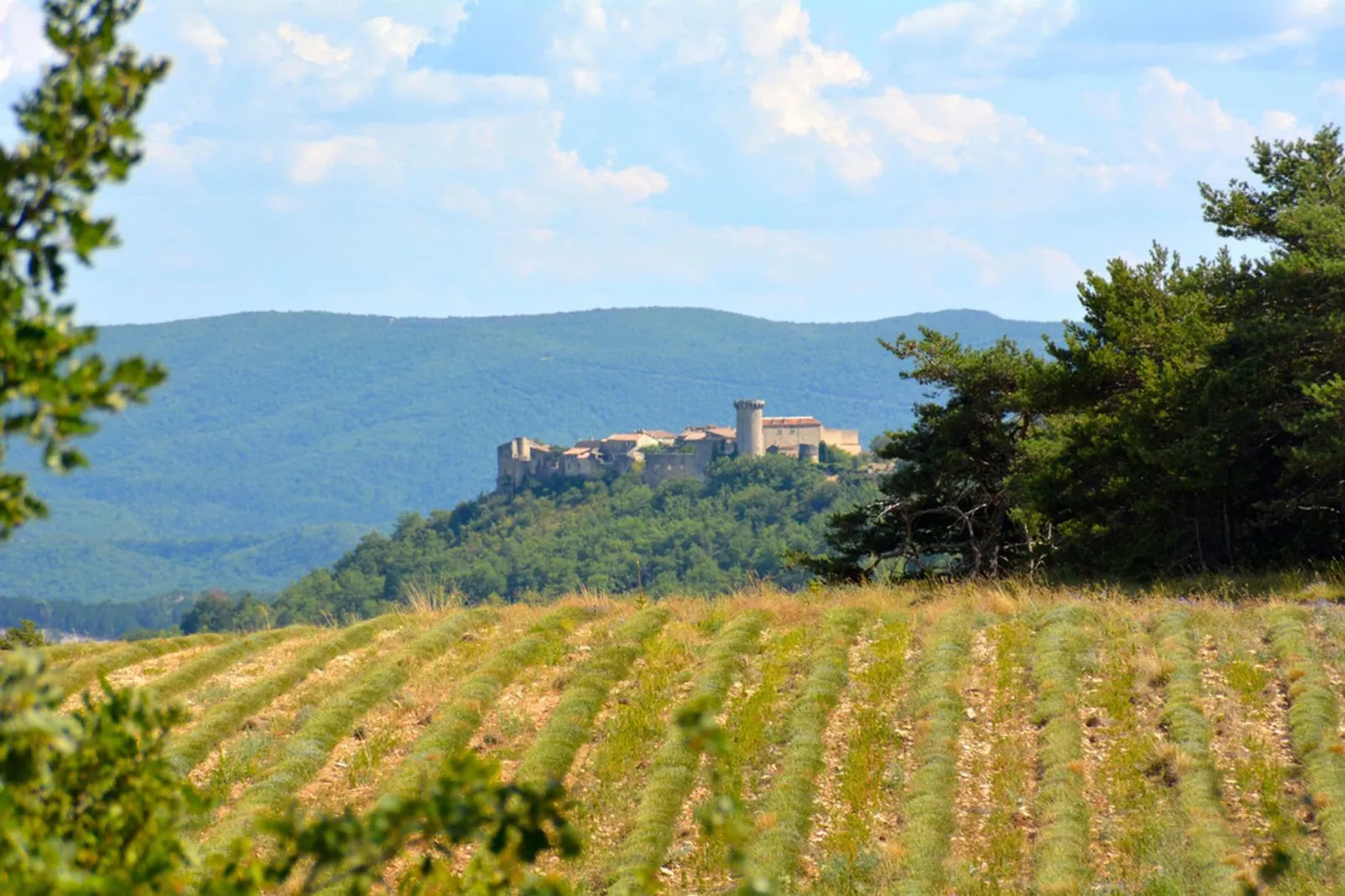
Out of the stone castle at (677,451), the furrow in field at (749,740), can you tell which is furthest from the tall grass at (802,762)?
the stone castle at (677,451)

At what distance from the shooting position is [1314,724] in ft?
40.9

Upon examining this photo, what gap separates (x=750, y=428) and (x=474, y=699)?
6028 inches

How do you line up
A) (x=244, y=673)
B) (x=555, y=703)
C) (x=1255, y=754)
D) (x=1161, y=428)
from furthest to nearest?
1. (x=1161, y=428)
2. (x=244, y=673)
3. (x=555, y=703)
4. (x=1255, y=754)

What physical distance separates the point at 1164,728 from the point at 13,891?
11359 mm

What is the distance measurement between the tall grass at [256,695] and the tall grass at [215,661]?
84 cm

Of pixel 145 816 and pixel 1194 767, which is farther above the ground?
pixel 145 816

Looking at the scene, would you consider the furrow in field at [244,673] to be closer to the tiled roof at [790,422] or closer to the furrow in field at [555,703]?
the furrow in field at [555,703]

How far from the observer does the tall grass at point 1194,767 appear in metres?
10.1

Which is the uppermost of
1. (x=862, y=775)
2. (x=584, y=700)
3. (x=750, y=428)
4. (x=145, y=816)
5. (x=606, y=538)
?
(x=145, y=816)

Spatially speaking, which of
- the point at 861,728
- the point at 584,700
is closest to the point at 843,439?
the point at 584,700

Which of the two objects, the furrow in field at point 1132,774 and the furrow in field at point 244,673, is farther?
the furrow in field at point 244,673

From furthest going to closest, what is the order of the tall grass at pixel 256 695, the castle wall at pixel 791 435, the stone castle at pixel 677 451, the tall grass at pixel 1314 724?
the castle wall at pixel 791 435 < the stone castle at pixel 677 451 < the tall grass at pixel 256 695 < the tall grass at pixel 1314 724

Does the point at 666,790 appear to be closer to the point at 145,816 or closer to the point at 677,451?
the point at 145,816

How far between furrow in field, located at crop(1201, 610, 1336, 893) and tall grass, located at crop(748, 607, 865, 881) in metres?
3.33
